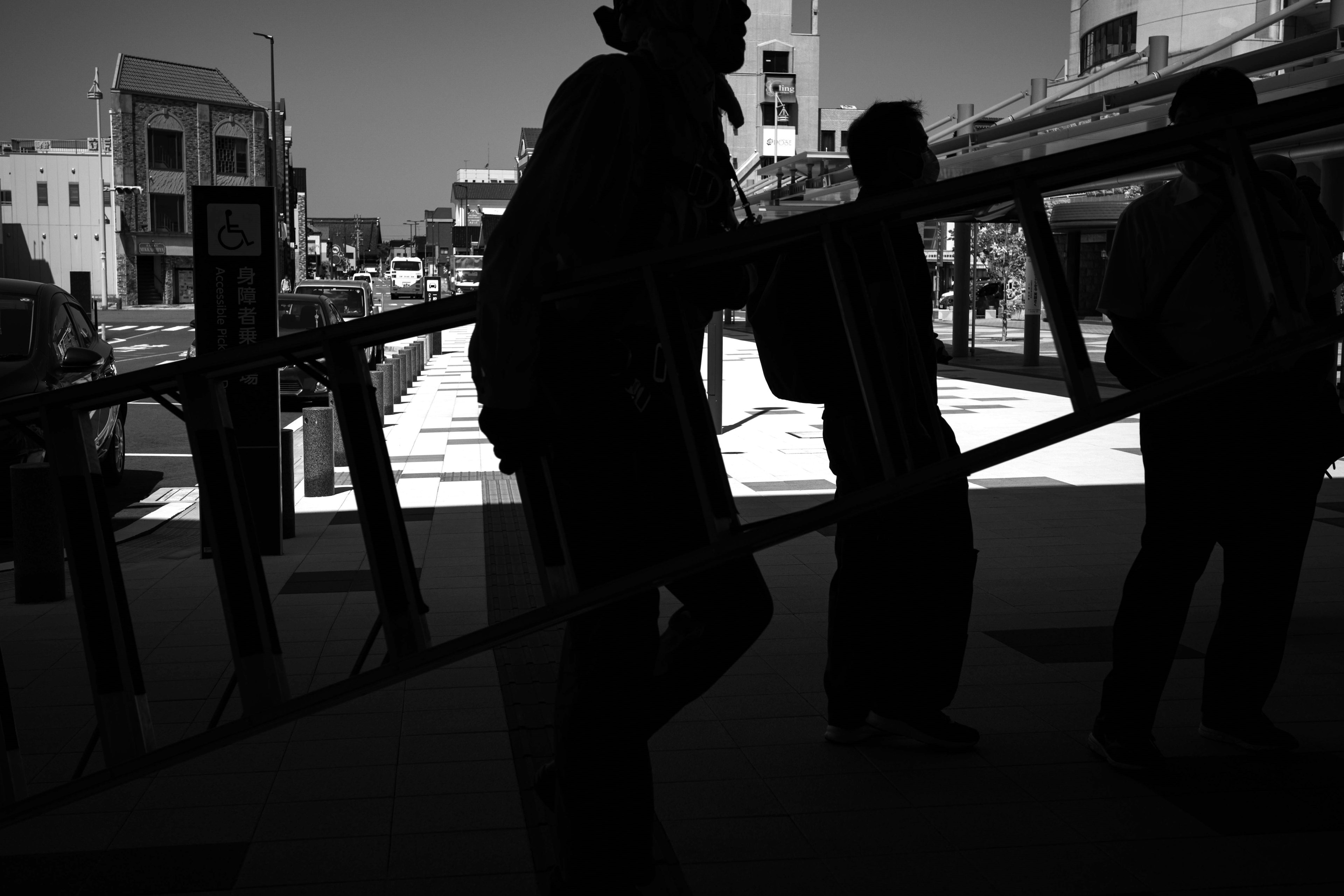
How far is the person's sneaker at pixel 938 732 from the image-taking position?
3744 mm

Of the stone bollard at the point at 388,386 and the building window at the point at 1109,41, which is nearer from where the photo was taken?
the stone bollard at the point at 388,386

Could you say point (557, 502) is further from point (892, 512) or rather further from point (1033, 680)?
point (1033, 680)

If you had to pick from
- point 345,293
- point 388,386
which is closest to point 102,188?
point 345,293

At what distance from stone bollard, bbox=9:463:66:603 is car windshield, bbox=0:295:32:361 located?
3240mm

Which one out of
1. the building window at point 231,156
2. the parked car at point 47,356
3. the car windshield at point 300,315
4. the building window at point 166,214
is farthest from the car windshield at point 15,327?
the building window at point 231,156

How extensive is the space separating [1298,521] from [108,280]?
73549 millimetres

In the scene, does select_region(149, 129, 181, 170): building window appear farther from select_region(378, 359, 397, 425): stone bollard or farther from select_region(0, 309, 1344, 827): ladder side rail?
select_region(0, 309, 1344, 827): ladder side rail

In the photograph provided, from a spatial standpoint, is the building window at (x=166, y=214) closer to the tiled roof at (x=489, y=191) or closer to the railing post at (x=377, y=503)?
the tiled roof at (x=489, y=191)

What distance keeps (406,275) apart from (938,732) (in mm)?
83968

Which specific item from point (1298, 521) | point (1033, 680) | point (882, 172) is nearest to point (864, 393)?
point (882, 172)

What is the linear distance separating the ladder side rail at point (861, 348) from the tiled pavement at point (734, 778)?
3.17 feet

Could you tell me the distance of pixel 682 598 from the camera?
2.68m

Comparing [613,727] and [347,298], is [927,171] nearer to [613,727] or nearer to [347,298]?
[613,727]

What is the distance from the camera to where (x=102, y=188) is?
216 feet
